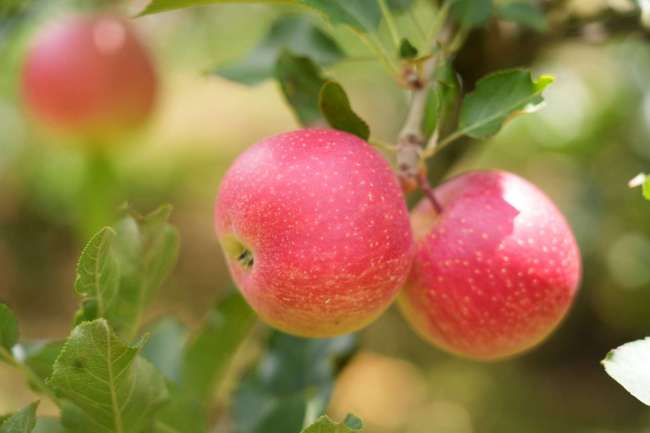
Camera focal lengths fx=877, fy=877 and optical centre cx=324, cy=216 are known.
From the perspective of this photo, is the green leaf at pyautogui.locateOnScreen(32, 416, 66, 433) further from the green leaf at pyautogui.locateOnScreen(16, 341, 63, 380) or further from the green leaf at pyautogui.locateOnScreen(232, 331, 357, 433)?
the green leaf at pyautogui.locateOnScreen(232, 331, 357, 433)

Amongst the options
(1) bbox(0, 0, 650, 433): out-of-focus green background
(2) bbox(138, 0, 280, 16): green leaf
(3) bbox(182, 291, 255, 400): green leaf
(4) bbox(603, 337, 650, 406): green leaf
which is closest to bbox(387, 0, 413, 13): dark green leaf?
(2) bbox(138, 0, 280, 16): green leaf

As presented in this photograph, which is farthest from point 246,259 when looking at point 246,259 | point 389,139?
point 389,139

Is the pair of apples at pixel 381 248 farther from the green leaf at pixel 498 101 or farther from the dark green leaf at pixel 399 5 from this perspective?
the dark green leaf at pixel 399 5

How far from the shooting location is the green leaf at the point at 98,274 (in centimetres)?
51

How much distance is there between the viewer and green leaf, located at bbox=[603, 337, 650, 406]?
495 mm

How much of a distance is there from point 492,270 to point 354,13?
228 millimetres

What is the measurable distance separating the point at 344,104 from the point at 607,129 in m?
1.19

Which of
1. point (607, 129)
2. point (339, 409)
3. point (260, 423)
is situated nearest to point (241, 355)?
point (339, 409)

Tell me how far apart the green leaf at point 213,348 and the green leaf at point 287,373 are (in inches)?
2.1

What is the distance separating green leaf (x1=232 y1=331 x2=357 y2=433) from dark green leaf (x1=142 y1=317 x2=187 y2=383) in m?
0.09

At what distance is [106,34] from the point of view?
52.9 inches

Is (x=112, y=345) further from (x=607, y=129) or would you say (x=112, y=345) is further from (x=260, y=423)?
(x=607, y=129)

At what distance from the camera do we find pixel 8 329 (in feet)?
→ 1.80

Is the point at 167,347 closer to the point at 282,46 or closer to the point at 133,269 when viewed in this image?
the point at 133,269
